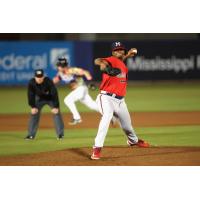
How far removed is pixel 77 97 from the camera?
14945mm

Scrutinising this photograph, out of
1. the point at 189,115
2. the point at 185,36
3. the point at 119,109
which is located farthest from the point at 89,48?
the point at 119,109

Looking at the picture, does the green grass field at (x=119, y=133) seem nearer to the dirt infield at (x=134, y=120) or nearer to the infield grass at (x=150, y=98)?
the infield grass at (x=150, y=98)

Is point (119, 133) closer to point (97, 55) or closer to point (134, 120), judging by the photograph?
point (134, 120)

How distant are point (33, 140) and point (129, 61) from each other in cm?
1497

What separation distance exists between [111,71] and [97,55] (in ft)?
58.0

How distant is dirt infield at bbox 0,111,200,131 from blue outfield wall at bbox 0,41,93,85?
29.5ft

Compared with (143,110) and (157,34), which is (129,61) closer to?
(157,34)

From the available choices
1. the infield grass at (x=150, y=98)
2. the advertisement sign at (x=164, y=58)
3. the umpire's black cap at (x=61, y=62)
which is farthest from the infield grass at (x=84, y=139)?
the advertisement sign at (x=164, y=58)

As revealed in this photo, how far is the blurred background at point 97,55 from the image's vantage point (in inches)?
1038

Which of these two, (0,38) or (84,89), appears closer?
(84,89)

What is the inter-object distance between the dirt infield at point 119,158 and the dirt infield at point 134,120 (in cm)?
390

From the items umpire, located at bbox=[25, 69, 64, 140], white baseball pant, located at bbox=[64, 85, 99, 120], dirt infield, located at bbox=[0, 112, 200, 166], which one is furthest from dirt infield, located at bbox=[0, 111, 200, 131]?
dirt infield, located at bbox=[0, 112, 200, 166]

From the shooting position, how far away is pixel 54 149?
11.0 meters

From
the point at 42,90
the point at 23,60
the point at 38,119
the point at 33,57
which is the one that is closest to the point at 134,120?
the point at 38,119
